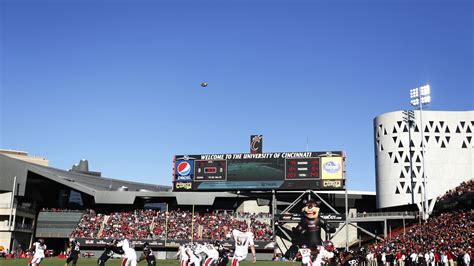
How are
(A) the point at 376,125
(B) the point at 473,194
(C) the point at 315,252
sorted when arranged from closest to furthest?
(C) the point at 315,252 < (B) the point at 473,194 < (A) the point at 376,125

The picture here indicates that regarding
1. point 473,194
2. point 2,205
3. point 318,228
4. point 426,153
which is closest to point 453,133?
point 426,153

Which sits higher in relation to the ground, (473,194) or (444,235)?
(473,194)

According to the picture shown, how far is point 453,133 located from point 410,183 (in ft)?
34.5

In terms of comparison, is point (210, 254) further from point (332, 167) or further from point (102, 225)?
point (102, 225)

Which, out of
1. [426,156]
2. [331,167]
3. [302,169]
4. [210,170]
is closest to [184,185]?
[210,170]

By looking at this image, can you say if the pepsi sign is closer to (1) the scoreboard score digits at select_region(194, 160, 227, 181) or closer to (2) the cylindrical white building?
(1) the scoreboard score digits at select_region(194, 160, 227, 181)

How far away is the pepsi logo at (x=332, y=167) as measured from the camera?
6473cm

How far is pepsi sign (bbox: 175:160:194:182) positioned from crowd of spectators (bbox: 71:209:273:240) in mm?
5689

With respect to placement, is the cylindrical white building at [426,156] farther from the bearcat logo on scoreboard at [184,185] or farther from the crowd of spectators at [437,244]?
the bearcat logo on scoreboard at [184,185]

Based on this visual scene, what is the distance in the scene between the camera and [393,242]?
5659 cm

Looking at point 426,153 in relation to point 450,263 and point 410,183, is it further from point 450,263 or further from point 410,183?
point 450,263

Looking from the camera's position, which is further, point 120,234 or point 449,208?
point 120,234

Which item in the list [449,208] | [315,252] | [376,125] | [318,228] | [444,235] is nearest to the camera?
[315,252]

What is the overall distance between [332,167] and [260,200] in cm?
1790
